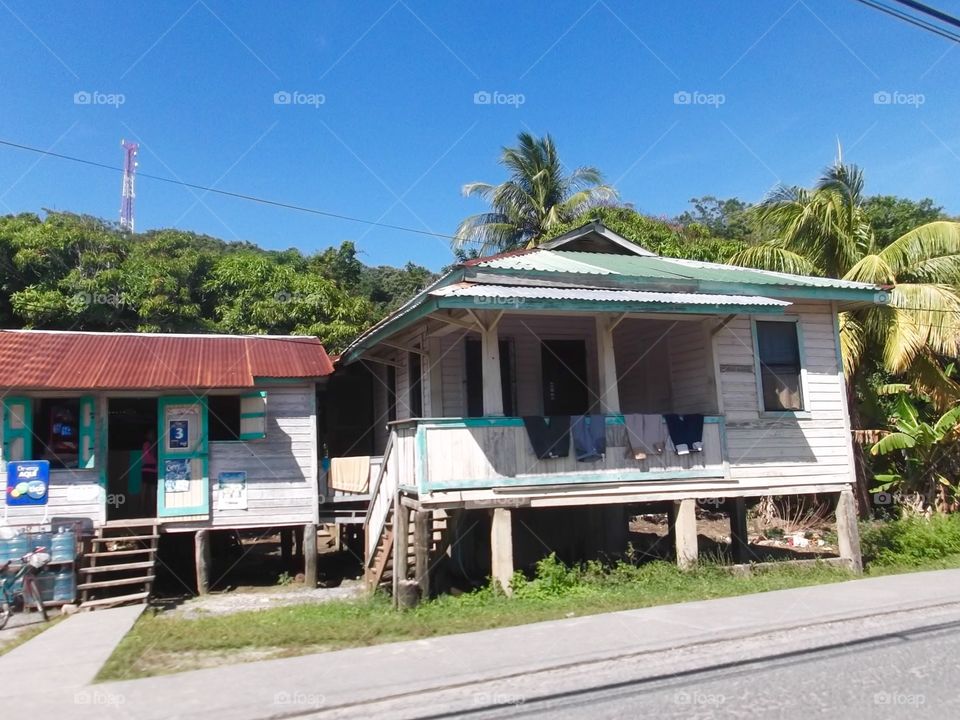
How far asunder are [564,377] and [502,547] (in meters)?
4.59

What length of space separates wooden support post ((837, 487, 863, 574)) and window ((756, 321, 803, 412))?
1653 mm

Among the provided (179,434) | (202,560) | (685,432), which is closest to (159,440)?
(179,434)

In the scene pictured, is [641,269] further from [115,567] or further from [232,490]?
[115,567]

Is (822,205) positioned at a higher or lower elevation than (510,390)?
higher

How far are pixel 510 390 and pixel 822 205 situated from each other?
9.82 metres

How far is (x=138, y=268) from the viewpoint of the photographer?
2778 centimetres

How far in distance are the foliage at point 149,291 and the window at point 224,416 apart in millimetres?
9743

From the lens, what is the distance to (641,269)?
43.7ft

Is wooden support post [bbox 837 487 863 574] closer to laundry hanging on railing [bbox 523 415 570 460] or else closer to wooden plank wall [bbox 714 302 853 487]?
wooden plank wall [bbox 714 302 853 487]

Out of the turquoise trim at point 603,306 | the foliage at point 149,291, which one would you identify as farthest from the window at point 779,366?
the foliage at point 149,291

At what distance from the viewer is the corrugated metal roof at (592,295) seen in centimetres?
1002

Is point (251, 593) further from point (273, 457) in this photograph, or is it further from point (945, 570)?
point (945, 570)

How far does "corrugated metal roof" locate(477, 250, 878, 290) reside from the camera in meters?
12.3

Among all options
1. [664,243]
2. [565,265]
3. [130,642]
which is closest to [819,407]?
[565,265]
